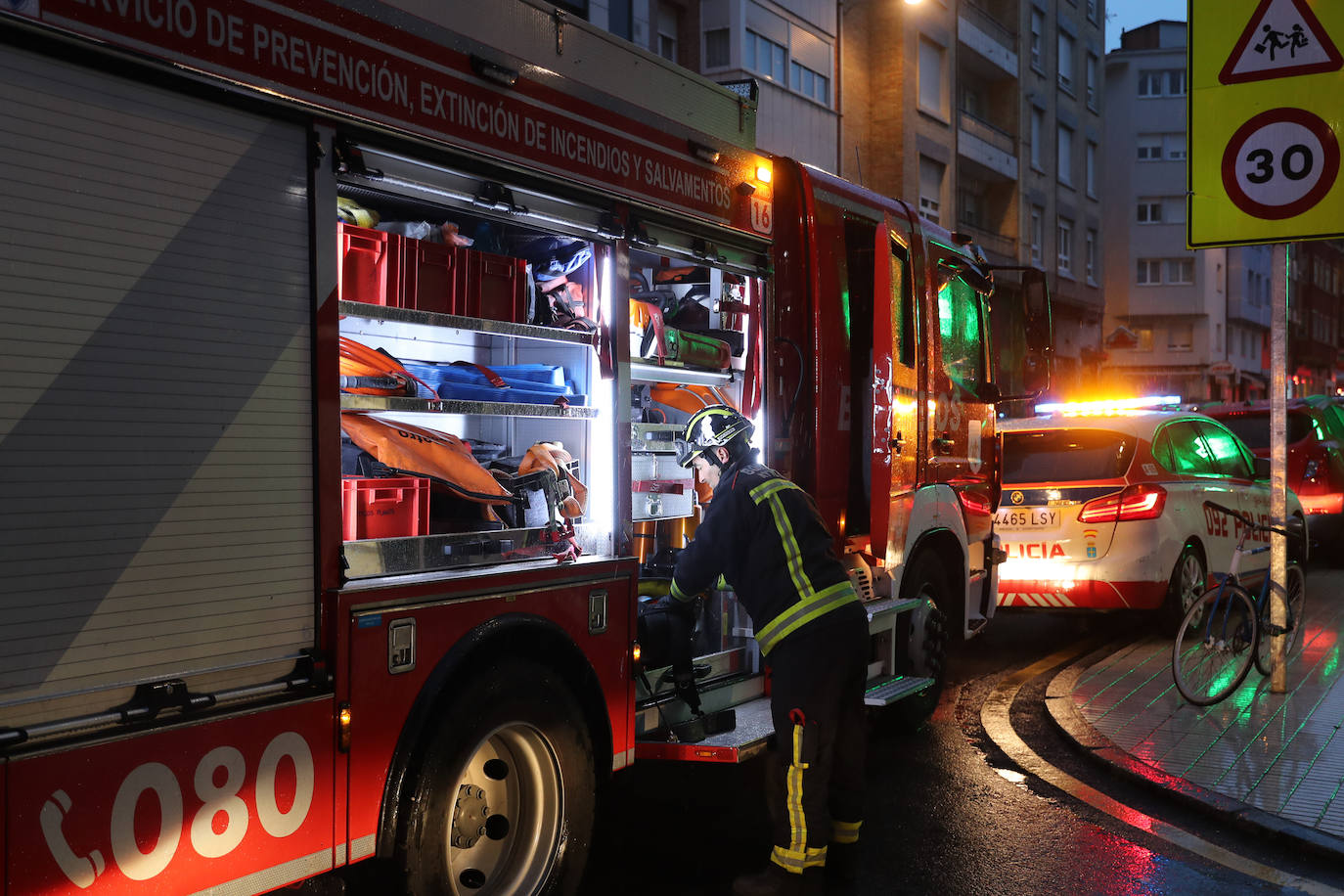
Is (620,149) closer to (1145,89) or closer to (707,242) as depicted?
(707,242)

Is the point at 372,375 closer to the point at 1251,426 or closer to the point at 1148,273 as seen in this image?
the point at 1251,426

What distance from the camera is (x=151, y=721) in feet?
8.82

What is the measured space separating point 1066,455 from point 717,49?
14.3 m

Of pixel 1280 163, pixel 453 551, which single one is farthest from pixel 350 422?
pixel 1280 163

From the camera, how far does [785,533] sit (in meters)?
4.40

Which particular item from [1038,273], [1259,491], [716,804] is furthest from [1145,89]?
[716,804]

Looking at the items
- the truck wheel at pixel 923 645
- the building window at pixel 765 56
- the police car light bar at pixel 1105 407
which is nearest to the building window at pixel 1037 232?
the building window at pixel 765 56

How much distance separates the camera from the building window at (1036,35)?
3441cm

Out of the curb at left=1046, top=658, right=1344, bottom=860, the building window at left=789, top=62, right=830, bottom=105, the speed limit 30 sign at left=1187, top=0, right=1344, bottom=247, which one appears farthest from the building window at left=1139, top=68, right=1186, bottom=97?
the curb at left=1046, top=658, right=1344, bottom=860

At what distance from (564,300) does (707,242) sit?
0.90 metres

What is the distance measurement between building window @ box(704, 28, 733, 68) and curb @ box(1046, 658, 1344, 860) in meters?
16.3

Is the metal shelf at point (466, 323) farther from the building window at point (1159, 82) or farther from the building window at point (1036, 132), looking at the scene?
the building window at point (1159, 82)

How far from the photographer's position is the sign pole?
21.8 feet

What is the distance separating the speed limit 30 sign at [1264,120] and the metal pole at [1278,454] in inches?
11.9
